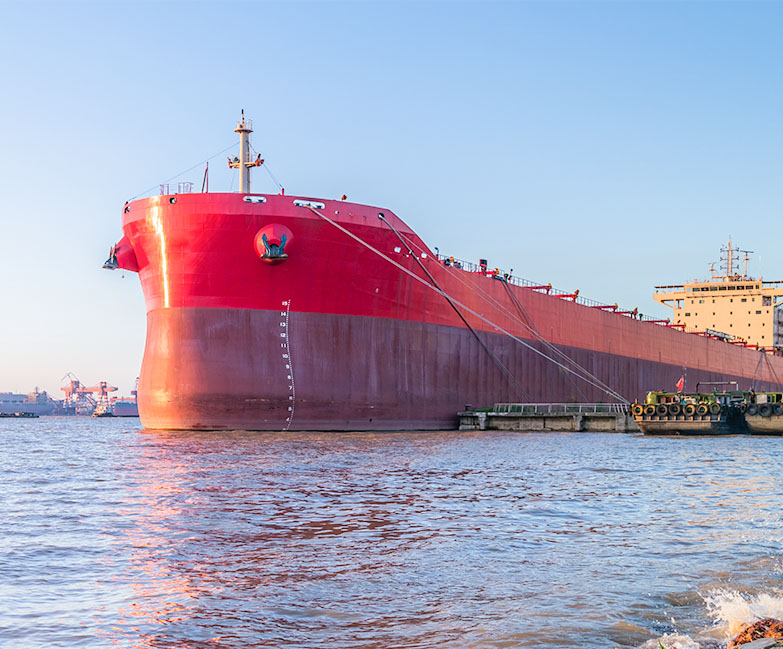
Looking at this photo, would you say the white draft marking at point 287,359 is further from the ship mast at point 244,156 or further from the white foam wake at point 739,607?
the white foam wake at point 739,607

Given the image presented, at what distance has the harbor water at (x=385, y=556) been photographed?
244 inches

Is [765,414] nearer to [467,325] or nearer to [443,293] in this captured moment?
[467,325]

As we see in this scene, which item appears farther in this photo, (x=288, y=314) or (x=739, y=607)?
(x=288, y=314)

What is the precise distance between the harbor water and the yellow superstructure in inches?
1950

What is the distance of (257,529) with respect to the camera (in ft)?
33.1

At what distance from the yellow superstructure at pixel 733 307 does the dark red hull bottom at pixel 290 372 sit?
38670 mm

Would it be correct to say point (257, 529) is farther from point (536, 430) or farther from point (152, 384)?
point (536, 430)

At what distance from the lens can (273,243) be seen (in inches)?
989

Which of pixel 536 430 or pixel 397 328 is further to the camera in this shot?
pixel 536 430

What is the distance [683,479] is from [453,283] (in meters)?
17.1

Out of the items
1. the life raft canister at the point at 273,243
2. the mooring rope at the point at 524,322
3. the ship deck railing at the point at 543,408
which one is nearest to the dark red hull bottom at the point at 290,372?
the life raft canister at the point at 273,243

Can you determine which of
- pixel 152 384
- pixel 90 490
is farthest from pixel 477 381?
pixel 90 490

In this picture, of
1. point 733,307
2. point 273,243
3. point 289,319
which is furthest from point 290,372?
point 733,307

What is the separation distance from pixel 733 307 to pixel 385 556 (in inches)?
2402
